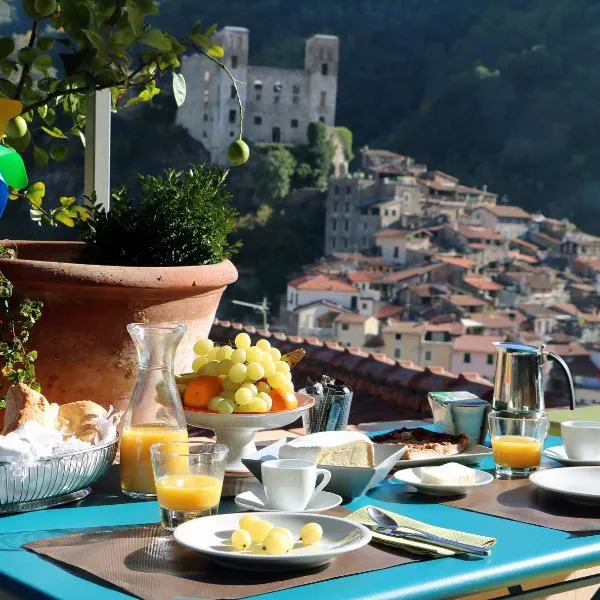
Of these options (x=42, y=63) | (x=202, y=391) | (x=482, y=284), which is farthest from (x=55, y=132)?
(x=482, y=284)

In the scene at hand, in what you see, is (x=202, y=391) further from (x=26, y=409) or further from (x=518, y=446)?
(x=518, y=446)

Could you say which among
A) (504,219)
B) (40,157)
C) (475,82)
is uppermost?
(475,82)

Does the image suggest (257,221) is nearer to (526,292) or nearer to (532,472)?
(526,292)

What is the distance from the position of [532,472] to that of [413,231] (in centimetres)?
3736

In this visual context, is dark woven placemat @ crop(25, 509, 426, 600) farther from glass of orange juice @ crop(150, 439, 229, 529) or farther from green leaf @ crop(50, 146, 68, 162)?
green leaf @ crop(50, 146, 68, 162)

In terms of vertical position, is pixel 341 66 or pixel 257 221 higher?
pixel 341 66

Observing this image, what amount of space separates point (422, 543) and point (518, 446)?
28 centimetres

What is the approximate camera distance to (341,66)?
149 ft

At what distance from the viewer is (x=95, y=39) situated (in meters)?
1.06

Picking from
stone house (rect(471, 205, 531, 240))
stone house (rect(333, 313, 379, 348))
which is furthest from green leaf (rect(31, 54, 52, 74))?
stone house (rect(471, 205, 531, 240))

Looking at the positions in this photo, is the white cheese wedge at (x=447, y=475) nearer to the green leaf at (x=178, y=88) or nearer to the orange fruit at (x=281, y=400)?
the orange fruit at (x=281, y=400)

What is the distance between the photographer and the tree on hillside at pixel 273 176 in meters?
38.6

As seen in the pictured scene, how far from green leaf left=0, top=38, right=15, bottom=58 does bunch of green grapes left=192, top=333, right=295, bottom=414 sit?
1.51 feet

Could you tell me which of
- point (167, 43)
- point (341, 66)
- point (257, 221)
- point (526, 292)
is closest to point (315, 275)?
point (257, 221)
